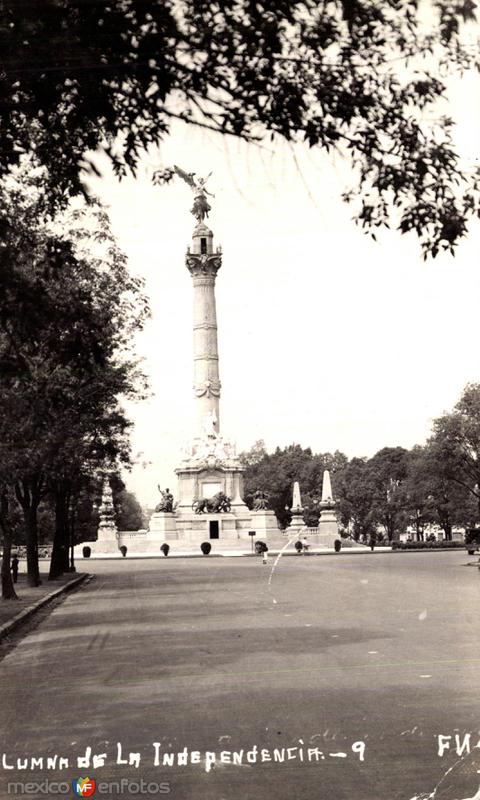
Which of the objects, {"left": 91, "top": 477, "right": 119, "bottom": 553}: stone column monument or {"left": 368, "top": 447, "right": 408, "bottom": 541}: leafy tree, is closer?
{"left": 91, "top": 477, "right": 119, "bottom": 553}: stone column monument

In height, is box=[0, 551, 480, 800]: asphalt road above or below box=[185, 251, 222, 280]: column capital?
below

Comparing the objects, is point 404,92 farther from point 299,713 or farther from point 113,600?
point 113,600

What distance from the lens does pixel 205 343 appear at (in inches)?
3371

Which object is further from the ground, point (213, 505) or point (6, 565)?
point (213, 505)

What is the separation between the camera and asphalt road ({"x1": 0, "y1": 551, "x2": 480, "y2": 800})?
7.23 meters

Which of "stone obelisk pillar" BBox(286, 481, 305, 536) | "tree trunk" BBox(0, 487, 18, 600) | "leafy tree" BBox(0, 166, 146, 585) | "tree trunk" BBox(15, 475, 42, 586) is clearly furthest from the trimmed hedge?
"tree trunk" BBox(0, 487, 18, 600)

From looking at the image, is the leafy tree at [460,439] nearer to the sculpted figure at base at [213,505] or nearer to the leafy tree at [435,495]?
the leafy tree at [435,495]

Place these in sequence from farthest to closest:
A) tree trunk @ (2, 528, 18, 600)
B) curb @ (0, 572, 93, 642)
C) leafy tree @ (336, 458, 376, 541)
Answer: leafy tree @ (336, 458, 376, 541) → tree trunk @ (2, 528, 18, 600) → curb @ (0, 572, 93, 642)

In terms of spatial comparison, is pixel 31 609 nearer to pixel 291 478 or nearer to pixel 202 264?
pixel 202 264

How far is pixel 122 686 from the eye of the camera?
1148 centimetres

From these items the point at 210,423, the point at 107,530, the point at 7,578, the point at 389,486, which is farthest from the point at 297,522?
the point at 7,578

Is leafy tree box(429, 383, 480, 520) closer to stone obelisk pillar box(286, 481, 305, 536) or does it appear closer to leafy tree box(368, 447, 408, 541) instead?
stone obelisk pillar box(286, 481, 305, 536)

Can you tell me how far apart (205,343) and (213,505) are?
42.3 ft

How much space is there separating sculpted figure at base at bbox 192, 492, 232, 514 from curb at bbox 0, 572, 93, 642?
152ft
